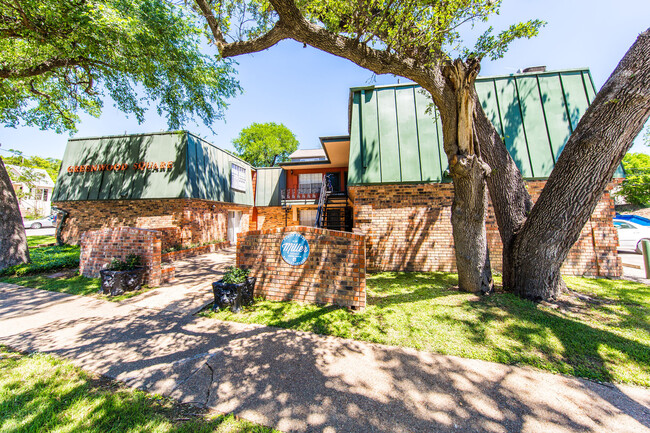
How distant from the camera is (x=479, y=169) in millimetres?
3969

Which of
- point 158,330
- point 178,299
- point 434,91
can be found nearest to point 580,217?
point 434,91

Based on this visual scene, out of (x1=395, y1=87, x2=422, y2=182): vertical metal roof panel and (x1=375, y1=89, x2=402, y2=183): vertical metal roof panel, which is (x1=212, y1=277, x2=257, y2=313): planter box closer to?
(x1=375, y1=89, x2=402, y2=183): vertical metal roof panel

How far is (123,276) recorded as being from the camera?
5051 mm

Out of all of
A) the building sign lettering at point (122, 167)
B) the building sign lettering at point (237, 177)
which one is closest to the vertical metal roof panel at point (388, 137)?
the building sign lettering at point (122, 167)

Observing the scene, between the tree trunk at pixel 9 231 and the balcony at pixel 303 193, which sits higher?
the balcony at pixel 303 193

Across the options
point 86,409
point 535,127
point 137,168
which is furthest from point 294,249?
point 137,168

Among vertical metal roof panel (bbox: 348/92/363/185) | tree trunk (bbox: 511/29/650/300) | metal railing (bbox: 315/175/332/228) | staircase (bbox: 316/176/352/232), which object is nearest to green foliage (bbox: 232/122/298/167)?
metal railing (bbox: 315/175/332/228)

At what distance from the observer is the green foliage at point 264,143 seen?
30281mm

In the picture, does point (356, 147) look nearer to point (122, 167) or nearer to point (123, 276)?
point (123, 276)

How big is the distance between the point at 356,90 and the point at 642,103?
5693mm

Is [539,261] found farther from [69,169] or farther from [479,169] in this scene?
[69,169]

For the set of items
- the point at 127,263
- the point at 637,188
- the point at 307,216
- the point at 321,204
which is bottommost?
the point at 127,263

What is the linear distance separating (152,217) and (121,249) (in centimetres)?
423

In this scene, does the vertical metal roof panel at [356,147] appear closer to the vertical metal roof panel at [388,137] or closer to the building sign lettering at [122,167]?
the vertical metal roof panel at [388,137]
